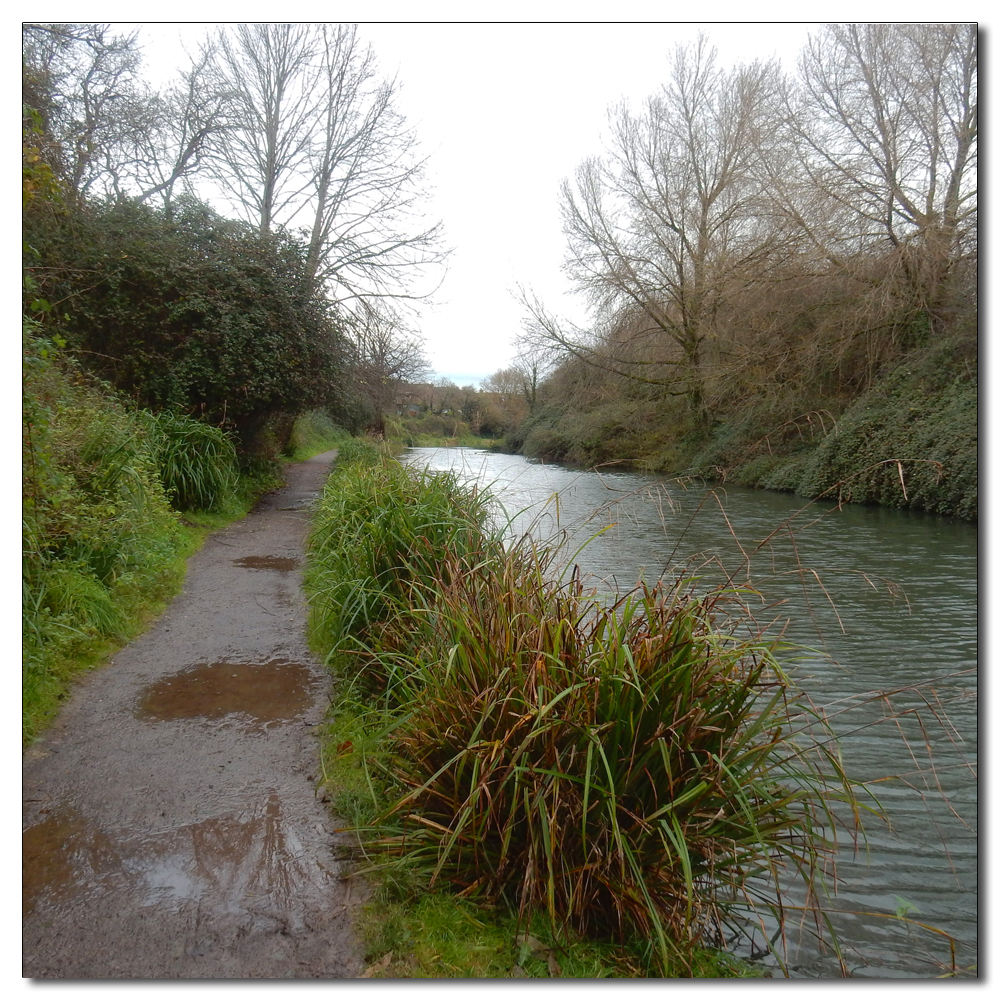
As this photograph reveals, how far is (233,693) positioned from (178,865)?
1.50 m

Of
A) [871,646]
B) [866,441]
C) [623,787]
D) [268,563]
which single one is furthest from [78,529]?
[866,441]

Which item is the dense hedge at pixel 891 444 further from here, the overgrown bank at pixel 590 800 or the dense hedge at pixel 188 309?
the overgrown bank at pixel 590 800

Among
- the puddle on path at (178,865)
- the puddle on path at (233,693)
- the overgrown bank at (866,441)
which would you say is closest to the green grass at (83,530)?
the puddle on path at (233,693)

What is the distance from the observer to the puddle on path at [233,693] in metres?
3.35

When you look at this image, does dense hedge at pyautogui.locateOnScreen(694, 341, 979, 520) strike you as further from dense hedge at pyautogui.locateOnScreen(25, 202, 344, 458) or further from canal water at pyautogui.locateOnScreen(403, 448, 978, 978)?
dense hedge at pyautogui.locateOnScreen(25, 202, 344, 458)

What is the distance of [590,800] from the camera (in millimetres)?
2068

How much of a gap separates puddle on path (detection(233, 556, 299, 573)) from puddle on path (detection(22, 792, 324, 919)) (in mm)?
3925

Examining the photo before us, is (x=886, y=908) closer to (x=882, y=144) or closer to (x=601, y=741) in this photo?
(x=601, y=741)

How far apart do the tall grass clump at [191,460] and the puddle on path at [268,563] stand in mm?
1427

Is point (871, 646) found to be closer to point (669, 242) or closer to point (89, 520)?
point (89, 520)

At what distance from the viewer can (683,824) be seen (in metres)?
2.00

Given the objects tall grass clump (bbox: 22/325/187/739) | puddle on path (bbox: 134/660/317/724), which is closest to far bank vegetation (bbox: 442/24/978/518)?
puddle on path (bbox: 134/660/317/724)

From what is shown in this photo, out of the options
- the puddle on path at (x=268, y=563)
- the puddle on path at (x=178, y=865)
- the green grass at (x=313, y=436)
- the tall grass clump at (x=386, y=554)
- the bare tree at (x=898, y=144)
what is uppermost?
the bare tree at (x=898, y=144)

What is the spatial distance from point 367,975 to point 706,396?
13.7 meters
